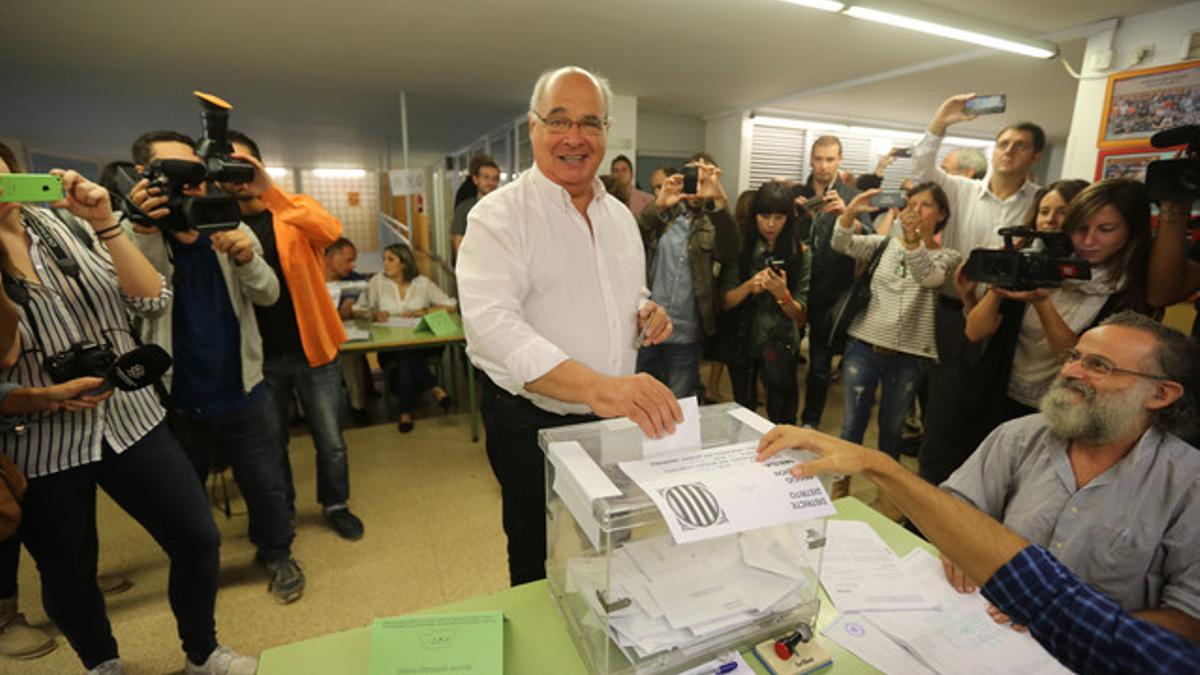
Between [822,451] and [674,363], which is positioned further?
[674,363]

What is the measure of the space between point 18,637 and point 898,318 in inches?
144

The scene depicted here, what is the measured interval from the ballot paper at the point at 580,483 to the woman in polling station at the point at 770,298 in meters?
2.32

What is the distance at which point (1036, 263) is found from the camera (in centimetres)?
165

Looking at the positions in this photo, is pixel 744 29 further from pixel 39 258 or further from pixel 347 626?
pixel 347 626

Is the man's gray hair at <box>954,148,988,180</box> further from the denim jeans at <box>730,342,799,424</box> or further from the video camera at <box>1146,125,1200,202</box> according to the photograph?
→ the video camera at <box>1146,125,1200,202</box>

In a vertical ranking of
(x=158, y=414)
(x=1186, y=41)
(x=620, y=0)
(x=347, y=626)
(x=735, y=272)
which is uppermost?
(x=620, y=0)

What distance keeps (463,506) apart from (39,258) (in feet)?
6.68

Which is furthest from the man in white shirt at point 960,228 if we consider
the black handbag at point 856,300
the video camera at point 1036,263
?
the video camera at point 1036,263

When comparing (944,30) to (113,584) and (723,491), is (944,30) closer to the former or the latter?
(723,491)

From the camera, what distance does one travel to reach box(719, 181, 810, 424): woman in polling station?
3025 millimetres

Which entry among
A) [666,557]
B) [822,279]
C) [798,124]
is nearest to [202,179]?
[666,557]

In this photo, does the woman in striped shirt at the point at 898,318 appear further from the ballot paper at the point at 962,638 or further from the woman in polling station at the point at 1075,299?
the ballot paper at the point at 962,638

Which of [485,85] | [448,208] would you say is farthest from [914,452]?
[448,208]

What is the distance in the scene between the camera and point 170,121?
22.8 feet
